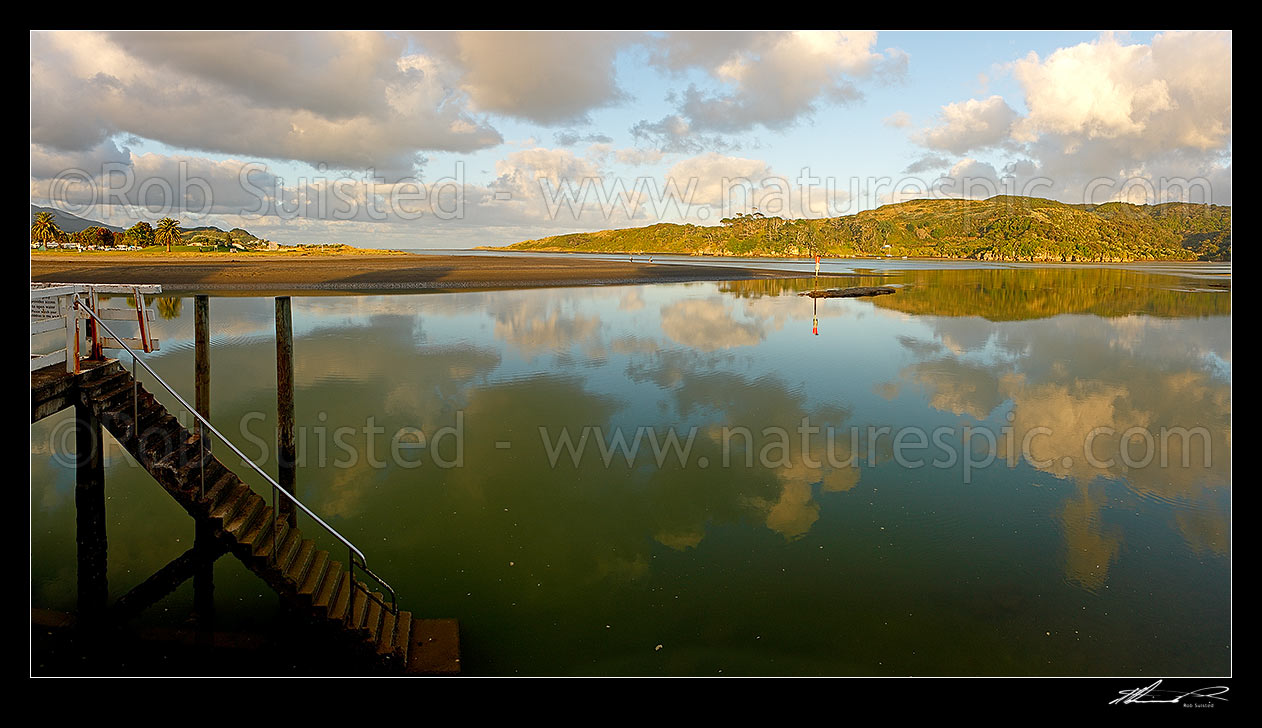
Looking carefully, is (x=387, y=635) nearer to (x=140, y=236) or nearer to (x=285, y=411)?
(x=285, y=411)

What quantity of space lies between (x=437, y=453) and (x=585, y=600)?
19.5ft

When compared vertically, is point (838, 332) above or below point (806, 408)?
above

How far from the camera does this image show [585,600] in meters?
8.56

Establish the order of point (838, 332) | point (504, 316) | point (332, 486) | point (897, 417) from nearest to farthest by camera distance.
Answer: point (332, 486), point (897, 417), point (838, 332), point (504, 316)

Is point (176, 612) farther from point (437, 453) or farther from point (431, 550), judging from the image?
point (437, 453)

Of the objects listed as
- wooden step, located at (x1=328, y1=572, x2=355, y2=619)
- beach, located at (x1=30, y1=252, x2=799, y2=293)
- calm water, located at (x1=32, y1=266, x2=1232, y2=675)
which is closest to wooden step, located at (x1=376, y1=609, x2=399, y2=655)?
wooden step, located at (x1=328, y1=572, x2=355, y2=619)

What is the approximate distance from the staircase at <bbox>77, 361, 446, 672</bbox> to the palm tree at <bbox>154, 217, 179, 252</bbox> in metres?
105
